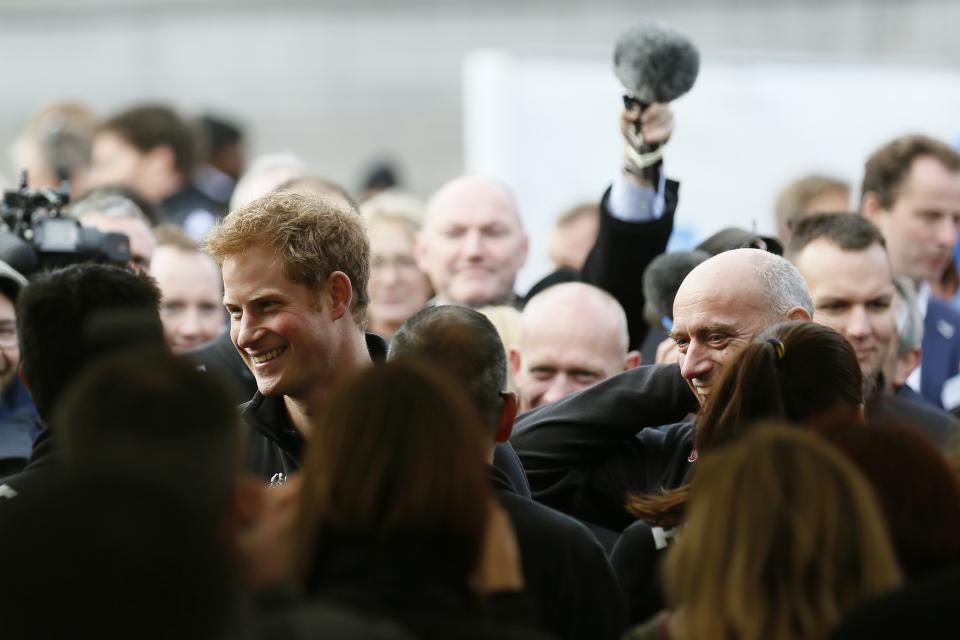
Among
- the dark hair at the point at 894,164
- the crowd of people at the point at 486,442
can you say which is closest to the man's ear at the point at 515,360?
the crowd of people at the point at 486,442

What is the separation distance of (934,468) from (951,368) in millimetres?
3385

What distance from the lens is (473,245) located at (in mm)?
6945

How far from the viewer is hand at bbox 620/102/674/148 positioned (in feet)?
18.6

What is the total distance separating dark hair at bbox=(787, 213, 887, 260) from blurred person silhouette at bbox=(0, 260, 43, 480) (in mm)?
2468

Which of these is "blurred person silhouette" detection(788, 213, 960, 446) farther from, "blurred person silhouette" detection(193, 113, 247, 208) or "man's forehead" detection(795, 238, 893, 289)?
"blurred person silhouette" detection(193, 113, 247, 208)

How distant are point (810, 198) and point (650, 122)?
2.09 m

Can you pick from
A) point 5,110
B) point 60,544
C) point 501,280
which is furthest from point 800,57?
point 5,110

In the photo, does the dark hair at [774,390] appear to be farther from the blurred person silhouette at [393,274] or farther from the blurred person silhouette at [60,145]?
the blurred person silhouette at [60,145]

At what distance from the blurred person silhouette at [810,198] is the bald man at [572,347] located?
1707 millimetres

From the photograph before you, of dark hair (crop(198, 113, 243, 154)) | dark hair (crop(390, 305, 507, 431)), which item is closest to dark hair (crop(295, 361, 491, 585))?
dark hair (crop(390, 305, 507, 431))

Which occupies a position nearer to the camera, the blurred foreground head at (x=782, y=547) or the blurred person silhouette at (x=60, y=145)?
the blurred foreground head at (x=782, y=547)

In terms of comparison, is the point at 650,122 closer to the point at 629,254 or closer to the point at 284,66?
the point at 629,254

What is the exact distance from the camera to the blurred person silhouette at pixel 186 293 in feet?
22.6

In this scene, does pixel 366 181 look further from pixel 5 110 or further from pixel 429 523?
pixel 429 523
